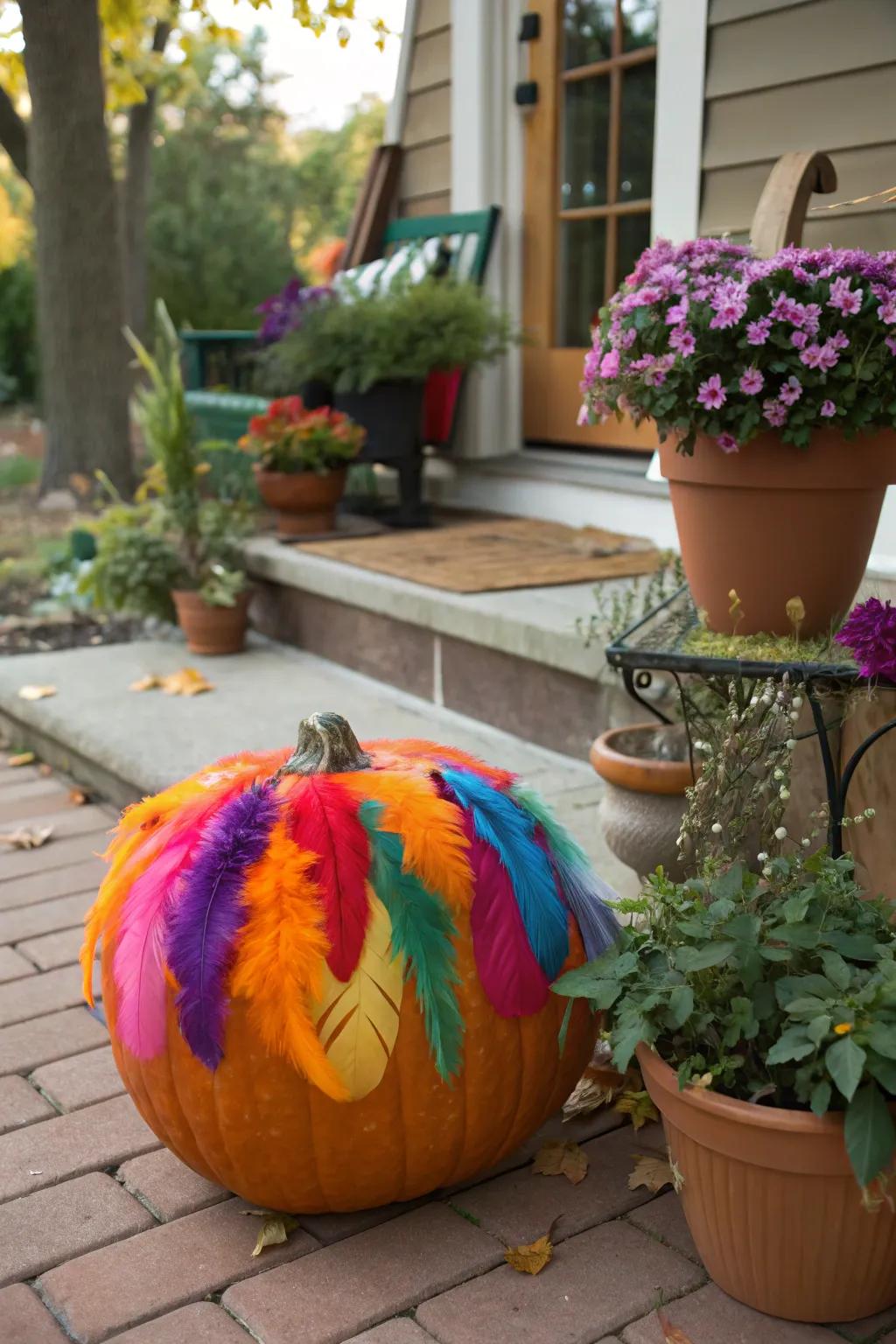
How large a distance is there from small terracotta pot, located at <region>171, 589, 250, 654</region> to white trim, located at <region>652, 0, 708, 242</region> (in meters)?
1.79

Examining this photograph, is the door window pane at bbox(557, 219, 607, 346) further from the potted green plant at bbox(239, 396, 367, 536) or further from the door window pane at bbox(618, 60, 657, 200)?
the potted green plant at bbox(239, 396, 367, 536)

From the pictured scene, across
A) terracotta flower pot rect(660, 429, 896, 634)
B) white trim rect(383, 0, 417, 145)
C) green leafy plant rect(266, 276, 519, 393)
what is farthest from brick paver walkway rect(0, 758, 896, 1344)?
white trim rect(383, 0, 417, 145)

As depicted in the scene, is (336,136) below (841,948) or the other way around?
the other way around

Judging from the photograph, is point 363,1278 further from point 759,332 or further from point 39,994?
point 759,332

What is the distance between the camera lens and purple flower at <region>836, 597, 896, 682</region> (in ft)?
5.93

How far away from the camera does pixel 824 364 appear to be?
2.01m

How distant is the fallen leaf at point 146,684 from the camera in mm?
3979

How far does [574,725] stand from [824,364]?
141 cm

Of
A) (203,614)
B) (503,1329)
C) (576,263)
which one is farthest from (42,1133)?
(576,263)

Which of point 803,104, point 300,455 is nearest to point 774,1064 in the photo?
point 803,104

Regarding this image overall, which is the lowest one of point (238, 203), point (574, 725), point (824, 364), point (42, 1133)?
point (42, 1133)

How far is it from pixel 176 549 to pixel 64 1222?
2.89 m

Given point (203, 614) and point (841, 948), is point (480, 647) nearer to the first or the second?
point (203, 614)

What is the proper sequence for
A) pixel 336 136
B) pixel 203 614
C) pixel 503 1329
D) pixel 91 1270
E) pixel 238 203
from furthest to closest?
pixel 336 136 → pixel 238 203 → pixel 203 614 → pixel 91 1270 → pixel 503 1329
